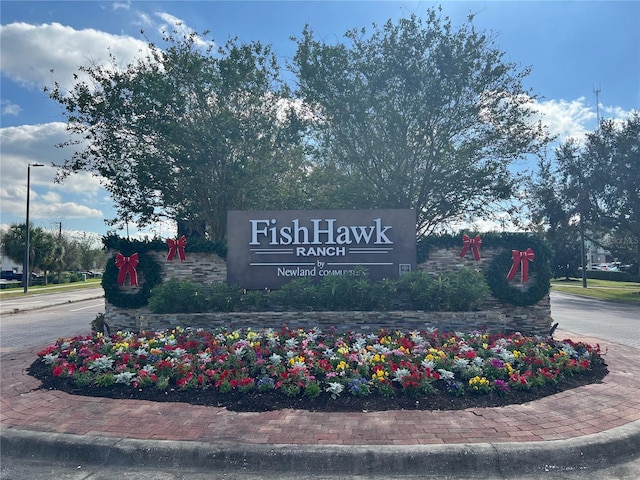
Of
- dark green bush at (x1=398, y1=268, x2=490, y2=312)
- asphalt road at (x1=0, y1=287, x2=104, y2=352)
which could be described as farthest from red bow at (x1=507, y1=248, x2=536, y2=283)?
asphalt road at (x1=0, y1=287, x2=104, y2=352)

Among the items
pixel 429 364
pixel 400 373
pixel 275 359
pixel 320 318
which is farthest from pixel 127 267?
pixel 429 364

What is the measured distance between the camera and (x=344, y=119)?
44.2ft

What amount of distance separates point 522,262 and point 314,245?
4363 mm

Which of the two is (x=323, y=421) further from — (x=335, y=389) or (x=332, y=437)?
(x=335, y=389)

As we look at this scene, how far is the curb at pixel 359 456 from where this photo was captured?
12.3 feet

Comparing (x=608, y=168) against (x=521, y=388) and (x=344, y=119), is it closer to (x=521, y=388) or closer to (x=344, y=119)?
Answer: (x=344, y=119)

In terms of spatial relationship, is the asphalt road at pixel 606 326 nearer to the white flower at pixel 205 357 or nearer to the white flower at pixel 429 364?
the white flower at pixel 429 364

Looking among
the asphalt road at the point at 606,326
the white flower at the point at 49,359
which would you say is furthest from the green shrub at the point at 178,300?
the asphalt road at the point at 606,326

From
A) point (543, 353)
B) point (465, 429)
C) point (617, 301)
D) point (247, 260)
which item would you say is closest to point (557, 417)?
point (465, 429)

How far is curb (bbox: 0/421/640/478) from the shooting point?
374 cm

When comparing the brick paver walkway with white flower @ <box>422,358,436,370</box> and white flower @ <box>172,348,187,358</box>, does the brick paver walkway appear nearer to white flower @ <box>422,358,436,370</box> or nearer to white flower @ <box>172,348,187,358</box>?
white flower @ <box>422,358,436,370</box>

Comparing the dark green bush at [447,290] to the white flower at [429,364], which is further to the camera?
the dark green bush at [447,290]

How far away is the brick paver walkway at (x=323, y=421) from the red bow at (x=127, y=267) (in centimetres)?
442

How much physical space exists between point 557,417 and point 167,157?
11442 mm
